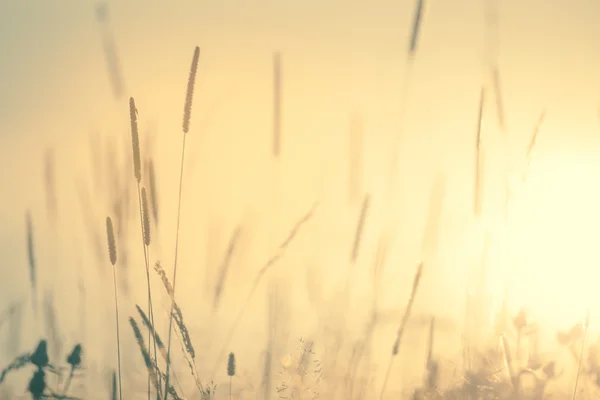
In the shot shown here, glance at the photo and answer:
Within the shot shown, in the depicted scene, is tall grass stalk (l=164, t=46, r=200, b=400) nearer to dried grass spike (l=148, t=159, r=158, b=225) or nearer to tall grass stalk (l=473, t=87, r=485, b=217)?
dried grass spike (l=148, t=159, r=158, b=225)

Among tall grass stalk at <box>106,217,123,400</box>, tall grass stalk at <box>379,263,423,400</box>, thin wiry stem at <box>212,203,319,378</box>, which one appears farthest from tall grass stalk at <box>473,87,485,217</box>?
tall grass stalk at <box>106,217,123,400</box>

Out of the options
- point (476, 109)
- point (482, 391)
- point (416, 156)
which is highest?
point (476, 109)

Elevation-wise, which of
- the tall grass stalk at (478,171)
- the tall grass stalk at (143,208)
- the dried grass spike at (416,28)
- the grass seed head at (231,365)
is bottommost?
the grass seed head at (231,365)

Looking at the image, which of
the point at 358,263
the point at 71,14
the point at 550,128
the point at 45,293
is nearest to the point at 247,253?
the point at 358,263

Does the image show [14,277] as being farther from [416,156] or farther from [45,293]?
[416,156]

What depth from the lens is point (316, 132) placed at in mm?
1010

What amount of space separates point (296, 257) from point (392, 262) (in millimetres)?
196

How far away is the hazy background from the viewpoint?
94 cm

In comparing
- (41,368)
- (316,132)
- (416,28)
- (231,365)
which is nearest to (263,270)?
(231,365)

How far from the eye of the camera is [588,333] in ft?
3.54

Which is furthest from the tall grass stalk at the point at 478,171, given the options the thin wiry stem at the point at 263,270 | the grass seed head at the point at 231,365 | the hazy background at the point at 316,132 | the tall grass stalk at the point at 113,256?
the tall grass stalk at the point at 113,256

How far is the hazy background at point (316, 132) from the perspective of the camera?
0.94 metres

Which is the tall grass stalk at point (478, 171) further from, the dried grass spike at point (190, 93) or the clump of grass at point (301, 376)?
the dried grass spike at point (190, 93)

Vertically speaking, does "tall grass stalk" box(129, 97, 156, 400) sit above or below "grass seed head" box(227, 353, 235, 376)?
above
